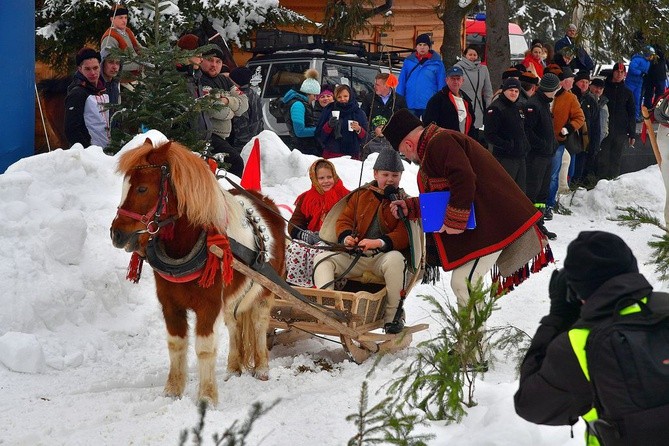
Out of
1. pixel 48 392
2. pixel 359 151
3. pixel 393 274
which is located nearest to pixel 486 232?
pixel 393 274

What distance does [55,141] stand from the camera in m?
11.7

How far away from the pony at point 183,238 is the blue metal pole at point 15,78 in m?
4.71

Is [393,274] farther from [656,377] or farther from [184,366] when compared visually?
[656,377]

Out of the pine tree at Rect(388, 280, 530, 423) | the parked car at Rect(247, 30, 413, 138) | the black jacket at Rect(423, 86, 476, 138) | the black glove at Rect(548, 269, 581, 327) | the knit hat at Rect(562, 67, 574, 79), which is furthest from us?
the parked car at Rect(247, 30, 413, 138)

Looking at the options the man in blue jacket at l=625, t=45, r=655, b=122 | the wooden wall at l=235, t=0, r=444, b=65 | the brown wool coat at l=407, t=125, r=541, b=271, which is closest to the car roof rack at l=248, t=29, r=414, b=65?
the man in blue jacket at l=625, t=45, r=655, b=122

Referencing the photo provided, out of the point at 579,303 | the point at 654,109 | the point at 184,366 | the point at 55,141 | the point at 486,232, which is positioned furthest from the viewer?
the point at 55,141

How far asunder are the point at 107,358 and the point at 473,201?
3041 millimetres

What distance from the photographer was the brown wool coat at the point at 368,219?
294 inches

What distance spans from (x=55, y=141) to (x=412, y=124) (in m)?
6.27

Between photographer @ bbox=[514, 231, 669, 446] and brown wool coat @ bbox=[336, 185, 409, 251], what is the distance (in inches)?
158

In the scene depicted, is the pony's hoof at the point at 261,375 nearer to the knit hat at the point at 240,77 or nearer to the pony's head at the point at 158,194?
the pony's head at the point at 158,194

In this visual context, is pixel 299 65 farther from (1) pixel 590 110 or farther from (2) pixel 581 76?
(1) pixel 590 110

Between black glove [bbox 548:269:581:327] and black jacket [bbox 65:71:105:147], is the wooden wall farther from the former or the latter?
black glove [bbox 548:269:581:327]

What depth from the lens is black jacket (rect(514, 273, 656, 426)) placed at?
309 centimetres
